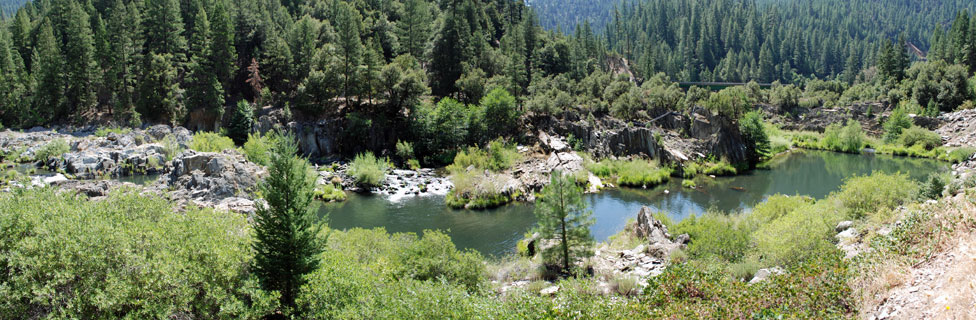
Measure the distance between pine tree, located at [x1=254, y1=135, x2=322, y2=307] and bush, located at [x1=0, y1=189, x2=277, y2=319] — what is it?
75 cm

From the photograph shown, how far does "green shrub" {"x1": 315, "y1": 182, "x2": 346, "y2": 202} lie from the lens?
4231cm

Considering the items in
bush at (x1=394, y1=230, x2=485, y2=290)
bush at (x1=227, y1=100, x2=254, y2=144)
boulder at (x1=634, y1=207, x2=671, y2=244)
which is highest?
bush at (x1=227, y1=100, x2=254, y2=144)

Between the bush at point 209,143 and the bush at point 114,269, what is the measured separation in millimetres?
33104

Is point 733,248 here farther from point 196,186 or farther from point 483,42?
point 483,42

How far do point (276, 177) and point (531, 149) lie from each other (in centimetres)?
3932

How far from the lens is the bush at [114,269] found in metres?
14.9

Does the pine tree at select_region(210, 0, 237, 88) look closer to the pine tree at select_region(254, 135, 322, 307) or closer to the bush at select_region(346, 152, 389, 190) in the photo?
the bush at select_region(346, 152, 389, 190)

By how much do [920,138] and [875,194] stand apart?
188 feet

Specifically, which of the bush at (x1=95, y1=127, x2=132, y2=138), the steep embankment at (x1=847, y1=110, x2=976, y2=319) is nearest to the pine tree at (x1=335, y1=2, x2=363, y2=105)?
the bush at (x1=95, y1=127, x2=132, y2=138)

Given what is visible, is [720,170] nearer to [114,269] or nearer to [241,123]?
[114,269]

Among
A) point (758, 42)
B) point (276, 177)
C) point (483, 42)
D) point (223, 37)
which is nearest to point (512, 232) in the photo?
point (276, 177)

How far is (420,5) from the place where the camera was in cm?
7812

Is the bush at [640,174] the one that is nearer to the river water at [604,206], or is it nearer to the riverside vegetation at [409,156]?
the riverside vegetation at [409,156]

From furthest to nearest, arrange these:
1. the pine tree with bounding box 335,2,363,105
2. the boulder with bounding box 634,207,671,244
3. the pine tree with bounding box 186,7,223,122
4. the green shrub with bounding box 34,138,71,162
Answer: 1. the pine tree with bounding box 186,7,223,122
2. the pine tree with bounding box 335,2,363,105
3. the green shrub with bounding box 34,138,71,162
4. the boulder with bounding box 634,207,671,244
